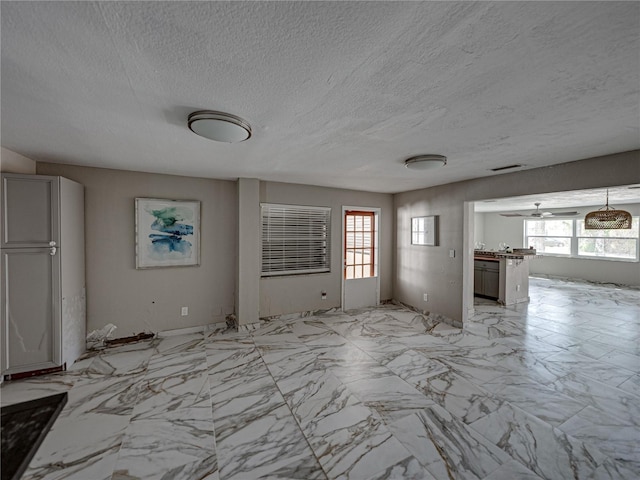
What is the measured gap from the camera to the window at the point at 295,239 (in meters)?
4.49

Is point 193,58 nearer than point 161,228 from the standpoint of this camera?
Yes

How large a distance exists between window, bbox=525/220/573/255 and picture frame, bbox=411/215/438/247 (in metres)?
6.45

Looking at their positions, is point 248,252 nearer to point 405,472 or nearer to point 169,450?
point 169,450

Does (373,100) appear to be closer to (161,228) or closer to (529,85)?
(529,85)

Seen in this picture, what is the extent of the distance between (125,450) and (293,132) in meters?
2.58

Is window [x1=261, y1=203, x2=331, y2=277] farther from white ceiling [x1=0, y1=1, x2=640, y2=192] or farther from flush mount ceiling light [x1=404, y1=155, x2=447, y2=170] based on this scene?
flush mount ceiling light [x1=404, y1=155, x2=447, y2=170]

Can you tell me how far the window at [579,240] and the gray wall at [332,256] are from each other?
260 inches

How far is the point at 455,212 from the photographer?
4.43 meters

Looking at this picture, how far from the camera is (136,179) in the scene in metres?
3.66

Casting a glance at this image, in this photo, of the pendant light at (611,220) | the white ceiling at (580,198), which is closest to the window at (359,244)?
the white ceiling at (580,198)

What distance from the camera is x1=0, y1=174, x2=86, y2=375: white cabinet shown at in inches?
103

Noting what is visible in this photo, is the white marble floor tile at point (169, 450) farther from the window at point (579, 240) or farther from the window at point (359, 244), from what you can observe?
the window at point (579, 240)

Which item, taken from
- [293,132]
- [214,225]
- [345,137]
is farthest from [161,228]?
[345,137]

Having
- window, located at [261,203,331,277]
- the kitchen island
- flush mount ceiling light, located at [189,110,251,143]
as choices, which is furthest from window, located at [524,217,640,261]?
flush mount ceiling light, located at [189,110,251,143]
